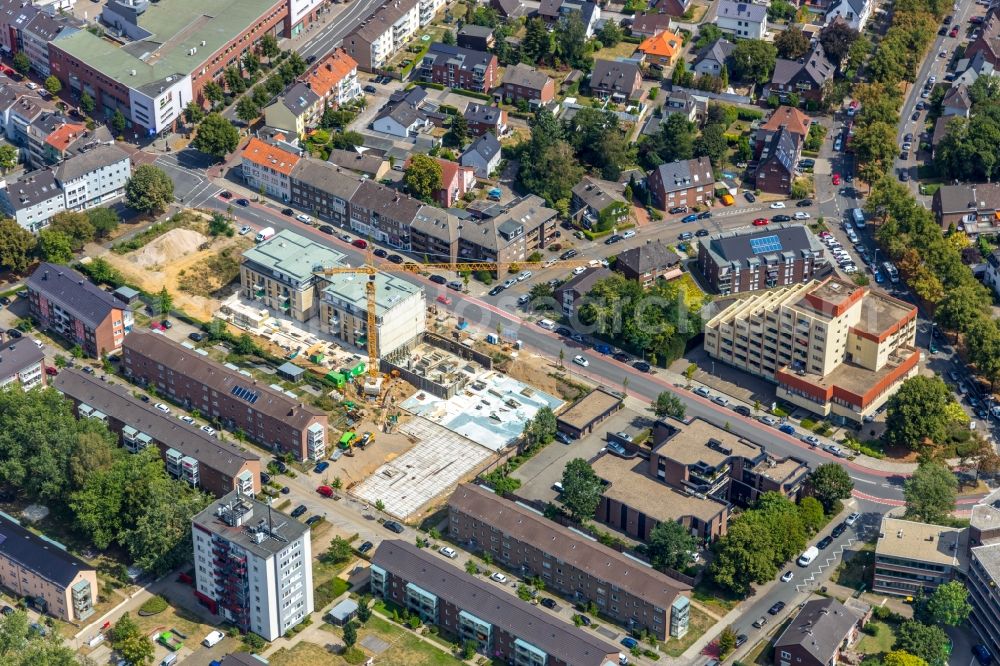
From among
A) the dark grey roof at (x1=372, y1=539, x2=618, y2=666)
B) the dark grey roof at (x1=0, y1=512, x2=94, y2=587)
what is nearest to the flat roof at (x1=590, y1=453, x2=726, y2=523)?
the dark grey roof at (x1=372, y1=539, x2=618, y2=666)

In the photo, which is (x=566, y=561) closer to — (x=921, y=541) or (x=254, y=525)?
(x=254, y=525)

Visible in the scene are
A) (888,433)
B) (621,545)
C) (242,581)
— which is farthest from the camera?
(888,433)

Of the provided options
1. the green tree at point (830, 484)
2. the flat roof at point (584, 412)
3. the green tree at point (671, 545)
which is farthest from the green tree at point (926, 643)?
the flat roof at point (584, 412)

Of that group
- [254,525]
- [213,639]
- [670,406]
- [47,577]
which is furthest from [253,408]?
[670,406]

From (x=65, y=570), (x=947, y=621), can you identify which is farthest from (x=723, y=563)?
(x=65, y=570)

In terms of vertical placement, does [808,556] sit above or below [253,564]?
below

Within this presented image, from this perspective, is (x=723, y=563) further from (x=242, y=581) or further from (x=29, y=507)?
(x=29, y=507)
